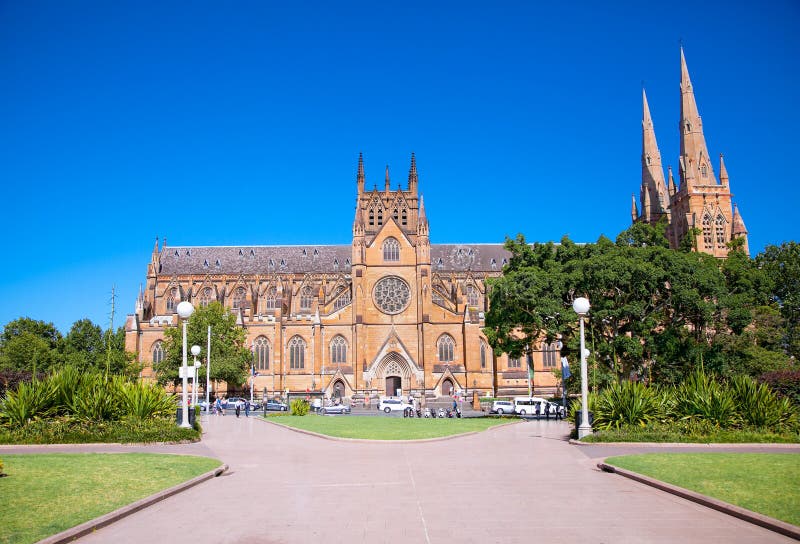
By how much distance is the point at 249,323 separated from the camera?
7275cm

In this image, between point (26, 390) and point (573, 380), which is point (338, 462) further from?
point (573, 380)

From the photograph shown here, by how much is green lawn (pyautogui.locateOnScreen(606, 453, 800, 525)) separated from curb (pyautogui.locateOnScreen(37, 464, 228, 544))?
30.2 ft

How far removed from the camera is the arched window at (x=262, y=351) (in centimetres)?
7219

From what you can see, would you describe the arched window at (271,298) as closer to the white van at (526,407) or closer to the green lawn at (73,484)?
the white van at (526,407)

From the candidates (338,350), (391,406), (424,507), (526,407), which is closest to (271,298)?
(338,350)

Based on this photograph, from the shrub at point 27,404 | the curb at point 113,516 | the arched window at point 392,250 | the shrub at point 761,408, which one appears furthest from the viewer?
the arched window at point 392,250

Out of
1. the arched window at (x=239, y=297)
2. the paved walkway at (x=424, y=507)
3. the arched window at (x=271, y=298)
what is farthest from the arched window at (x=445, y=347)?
the paved walkway at (x=424, y=507)

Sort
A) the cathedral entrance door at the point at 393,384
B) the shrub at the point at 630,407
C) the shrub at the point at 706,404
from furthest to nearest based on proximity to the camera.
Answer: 1. the cathedral entrance door at the point at 393,384
2. the shrub at the point at 630,407
3. the shrub at the point at 706,404

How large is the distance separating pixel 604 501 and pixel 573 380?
39.4 metres

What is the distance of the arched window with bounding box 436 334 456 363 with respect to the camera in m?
68.6

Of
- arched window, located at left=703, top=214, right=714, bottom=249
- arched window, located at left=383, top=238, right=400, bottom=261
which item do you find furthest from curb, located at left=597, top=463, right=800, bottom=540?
arched window, located at left=703, top=214, right=714, bottom=249

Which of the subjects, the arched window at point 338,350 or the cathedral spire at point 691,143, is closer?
the arched window at point 338,350

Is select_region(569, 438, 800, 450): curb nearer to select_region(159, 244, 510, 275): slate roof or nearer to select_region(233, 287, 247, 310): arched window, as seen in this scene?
select_region(159, 244, 510, 275): slate roof

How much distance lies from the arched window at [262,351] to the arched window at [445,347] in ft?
60.6
